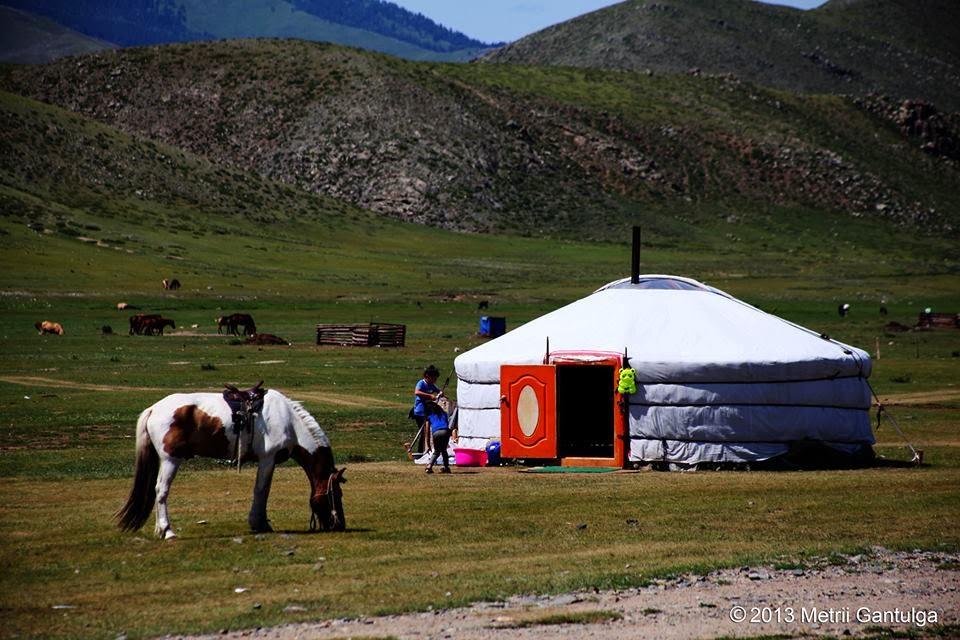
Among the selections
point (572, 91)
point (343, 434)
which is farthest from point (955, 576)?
point (572, 91)

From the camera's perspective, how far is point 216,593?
1182 cm

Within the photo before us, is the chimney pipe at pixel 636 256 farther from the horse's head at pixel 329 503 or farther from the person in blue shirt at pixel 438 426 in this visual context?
the horse's head at pixel 329 503

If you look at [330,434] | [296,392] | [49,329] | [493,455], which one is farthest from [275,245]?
[493,455]

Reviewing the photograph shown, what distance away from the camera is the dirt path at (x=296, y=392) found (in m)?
31.8

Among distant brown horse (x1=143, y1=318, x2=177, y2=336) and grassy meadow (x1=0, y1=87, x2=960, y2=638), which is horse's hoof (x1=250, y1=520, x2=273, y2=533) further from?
distant brown horse (x1=143, y1=318, x2=177, y2=336)

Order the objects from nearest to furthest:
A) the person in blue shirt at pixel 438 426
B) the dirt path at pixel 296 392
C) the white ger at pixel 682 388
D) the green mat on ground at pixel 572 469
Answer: the person in blue shirt at pixel 438 426 < the green mat on ground at pixel 572 469 < the white ger at pixel 682 388 < the dirt path at pixel 296 392

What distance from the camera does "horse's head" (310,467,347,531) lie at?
14.8 m

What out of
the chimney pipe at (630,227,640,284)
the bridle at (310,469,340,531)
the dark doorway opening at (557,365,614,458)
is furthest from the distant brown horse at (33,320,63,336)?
the bridle at (310,469,340,531)

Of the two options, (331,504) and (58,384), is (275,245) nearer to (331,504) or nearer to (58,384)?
(58,384)

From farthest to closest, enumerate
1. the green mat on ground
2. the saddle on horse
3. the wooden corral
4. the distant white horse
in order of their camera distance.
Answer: the wooden corral
the green mat on ground
the saddle on horse
the distant white horse

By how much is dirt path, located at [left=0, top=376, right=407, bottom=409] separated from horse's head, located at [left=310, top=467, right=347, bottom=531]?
16160mm

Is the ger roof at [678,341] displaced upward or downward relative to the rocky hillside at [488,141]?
downward

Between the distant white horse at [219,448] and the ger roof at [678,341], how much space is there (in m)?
7.82

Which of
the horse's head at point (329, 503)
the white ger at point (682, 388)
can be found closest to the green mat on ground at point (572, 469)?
the white ger at point (682, 388)
